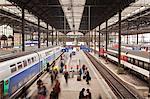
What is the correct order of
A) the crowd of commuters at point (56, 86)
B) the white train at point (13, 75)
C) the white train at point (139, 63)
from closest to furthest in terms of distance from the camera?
1. the white train at point (13, 75)
2. the crowd of commuters at point (56, 86)
3. the white train at point (139, 63)

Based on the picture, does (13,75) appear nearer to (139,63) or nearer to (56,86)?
(56,86)

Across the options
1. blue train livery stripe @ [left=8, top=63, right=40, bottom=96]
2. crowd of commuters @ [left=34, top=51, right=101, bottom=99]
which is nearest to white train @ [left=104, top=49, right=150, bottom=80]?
crowd of commuters @ [left=34, top=51, right=101, bottom=99]

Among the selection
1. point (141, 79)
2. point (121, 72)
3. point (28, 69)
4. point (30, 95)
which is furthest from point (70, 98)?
point (121, 72)

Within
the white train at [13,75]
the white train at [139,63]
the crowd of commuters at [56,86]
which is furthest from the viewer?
the white train at [139,63]

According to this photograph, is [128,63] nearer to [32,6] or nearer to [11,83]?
[32,6]

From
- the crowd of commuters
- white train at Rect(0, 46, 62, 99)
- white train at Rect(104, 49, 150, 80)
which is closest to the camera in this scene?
white train at Rect(0, 46, 62, 99)

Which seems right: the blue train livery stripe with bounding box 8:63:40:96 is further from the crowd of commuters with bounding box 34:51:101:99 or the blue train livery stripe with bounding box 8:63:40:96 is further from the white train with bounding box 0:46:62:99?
the crowd of commuters with bounding box 34:51:101:99

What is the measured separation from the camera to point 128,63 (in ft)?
107

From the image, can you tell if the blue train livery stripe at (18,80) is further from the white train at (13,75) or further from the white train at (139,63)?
the white train at (139,63)

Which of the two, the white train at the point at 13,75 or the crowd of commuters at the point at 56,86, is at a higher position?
the white train at the point at 13,75

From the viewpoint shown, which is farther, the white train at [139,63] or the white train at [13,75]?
the white train at [139,63]

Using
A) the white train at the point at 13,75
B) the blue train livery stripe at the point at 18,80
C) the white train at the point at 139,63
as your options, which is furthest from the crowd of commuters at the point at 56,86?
the white train at the point at 139,63

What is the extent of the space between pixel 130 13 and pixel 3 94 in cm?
3407

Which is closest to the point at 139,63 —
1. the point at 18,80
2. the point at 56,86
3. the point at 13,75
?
the point at 56,86
